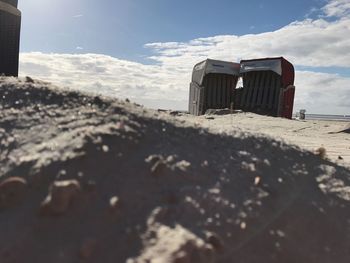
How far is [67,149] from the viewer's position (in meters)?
3.03

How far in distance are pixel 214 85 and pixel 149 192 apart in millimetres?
13036

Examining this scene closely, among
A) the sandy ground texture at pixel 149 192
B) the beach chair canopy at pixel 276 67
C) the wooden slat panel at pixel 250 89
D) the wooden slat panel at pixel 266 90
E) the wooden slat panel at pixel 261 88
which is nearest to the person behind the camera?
the sandy ground texture at pixel 149 192

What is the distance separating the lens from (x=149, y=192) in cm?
278

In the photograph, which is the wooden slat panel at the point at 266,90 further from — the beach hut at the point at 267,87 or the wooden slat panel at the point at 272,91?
the wooden slat panel at the point at 272,91

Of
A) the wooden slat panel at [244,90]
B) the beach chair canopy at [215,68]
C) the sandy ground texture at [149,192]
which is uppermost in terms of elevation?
the beach chair canopy at [215,68]

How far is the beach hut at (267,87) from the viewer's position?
14125 millimetres

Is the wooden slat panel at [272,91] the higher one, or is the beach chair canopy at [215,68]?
the beach chair canopy at [215,68]

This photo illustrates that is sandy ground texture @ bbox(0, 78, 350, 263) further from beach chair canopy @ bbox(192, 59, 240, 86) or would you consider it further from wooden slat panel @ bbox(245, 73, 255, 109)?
wooden slat panel @ bbox(245, 73, 255, 109)

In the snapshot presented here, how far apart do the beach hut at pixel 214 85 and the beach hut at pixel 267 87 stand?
327 millimetres

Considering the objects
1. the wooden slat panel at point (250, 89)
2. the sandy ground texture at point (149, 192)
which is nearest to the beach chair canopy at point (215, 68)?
the wooden slat panel at point (250, 89)

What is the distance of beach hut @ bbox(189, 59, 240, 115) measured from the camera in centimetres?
1505

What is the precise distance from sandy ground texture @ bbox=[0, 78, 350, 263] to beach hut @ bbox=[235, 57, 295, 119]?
34.5 feet

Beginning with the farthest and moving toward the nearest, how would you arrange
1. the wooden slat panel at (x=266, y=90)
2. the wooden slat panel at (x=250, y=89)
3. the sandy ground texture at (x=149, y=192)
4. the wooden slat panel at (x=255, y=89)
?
1. the wooden slat panel at (x=250, y=89)
2. the wooden slat panel at (x=255, y=89)
3. the wooden slat panel at (x=266, y=90)
4. the sandy ground texture at (x=149, y=192)

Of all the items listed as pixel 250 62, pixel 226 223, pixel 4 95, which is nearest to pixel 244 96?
pixel 250 62
